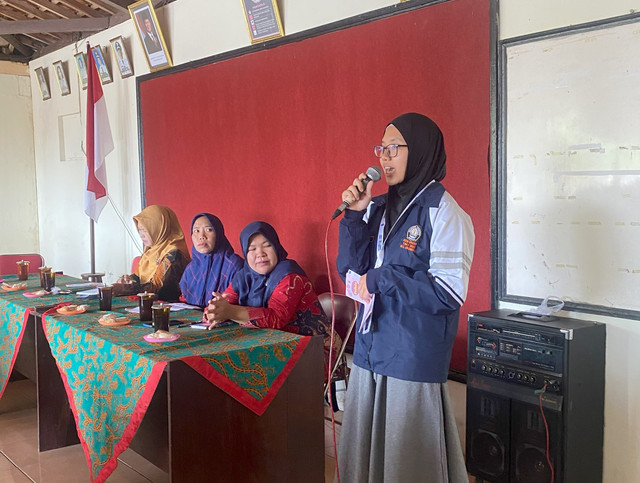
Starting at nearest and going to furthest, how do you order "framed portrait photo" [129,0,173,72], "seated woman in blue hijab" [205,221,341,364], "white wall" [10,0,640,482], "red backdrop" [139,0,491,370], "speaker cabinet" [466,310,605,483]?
"speaker cabinet" [466,310,605,483] < "white wall" [10,0,640,482] < "seated woman in blue hijab" [205,221,341,364] < "red backdrop" [139,0,491,370] < "framed portrait photo" [129,0,173,72]

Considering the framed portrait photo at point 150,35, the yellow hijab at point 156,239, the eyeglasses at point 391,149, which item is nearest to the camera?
the eyeglasses at point 391,149

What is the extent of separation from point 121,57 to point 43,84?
1.96 meters

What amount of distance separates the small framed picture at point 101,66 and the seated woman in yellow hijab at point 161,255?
8.25 ft

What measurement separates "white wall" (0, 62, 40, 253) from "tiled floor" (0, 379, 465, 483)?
4.34 metres

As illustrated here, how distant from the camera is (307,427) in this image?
2.26 m

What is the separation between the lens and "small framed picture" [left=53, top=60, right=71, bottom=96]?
6.59 metres

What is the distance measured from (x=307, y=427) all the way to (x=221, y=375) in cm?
43

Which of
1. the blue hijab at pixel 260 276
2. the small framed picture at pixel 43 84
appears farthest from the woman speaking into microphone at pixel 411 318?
the small framed picture at pixel 43 84

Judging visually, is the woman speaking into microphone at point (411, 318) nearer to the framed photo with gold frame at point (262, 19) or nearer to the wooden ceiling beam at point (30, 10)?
the framed photo with gold frame at point (262, 19)

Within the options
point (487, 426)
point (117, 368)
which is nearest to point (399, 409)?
point (487, 426)

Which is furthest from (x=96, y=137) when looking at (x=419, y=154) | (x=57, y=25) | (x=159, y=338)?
(x=419, y=154)

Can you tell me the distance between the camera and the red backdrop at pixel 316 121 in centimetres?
299

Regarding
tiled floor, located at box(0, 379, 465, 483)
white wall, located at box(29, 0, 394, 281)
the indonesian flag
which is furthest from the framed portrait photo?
tiled floor, located at box(0, 379, 465, 483)

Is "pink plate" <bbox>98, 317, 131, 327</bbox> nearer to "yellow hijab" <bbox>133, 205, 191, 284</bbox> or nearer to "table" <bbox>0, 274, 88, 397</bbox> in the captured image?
"table" <bbox>0, 274, 88, 397</bbox>
